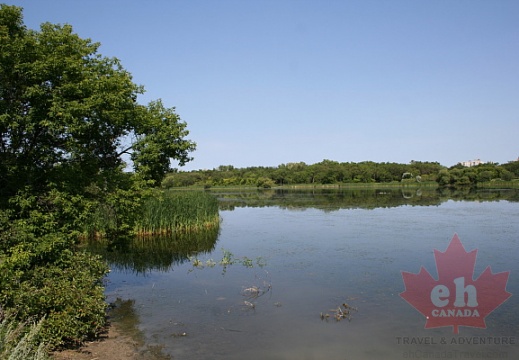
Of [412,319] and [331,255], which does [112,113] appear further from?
[331,255]

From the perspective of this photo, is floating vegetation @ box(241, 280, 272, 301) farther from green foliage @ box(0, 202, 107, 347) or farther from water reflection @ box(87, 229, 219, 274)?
water reflection @ box(87, 229, 219, 274)

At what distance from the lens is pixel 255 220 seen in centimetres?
3738

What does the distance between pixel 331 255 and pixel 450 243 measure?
23.6 feet

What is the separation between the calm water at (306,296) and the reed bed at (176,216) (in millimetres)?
2625

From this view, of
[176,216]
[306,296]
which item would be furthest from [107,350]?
[176,216]

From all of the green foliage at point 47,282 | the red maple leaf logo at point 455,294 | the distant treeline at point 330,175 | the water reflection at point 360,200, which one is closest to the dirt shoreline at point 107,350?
the green foliage at point 47,282

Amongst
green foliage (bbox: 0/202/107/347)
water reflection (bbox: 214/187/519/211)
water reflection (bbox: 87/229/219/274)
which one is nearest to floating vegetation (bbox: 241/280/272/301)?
green foliage (bbox: 0/202/107/347)

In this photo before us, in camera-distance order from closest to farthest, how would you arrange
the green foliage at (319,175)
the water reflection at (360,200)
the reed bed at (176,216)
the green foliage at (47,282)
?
1. the green foliage at (47,282)
2. the reed bed at (176,216)
3. the water reflection at (360,200)
4. the green foliage at (319,175)

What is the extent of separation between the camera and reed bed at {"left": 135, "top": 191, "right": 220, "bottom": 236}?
26578 millimetres

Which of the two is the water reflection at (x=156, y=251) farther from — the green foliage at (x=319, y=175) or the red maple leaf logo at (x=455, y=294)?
the green foliage at (x=319, y=175)

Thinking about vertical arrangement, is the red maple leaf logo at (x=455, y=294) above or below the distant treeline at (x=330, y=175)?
below

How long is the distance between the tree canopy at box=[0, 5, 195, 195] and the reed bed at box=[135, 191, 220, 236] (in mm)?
14513

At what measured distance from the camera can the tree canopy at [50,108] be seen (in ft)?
29.1

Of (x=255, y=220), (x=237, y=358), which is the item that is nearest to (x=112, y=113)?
(x=237, y=358)
